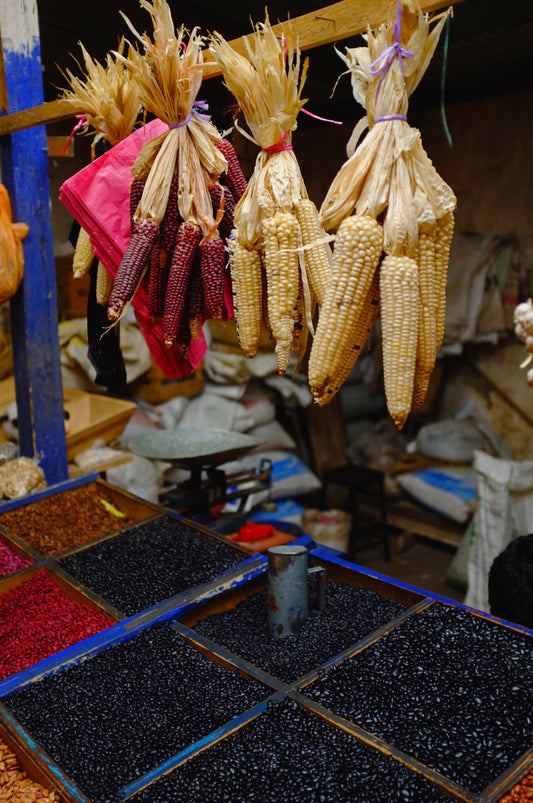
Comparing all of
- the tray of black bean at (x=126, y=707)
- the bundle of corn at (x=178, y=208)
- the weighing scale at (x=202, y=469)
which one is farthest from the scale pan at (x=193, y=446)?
the bundle of corn at (x=178, y=208)

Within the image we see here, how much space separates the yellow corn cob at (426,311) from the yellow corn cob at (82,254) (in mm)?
1400

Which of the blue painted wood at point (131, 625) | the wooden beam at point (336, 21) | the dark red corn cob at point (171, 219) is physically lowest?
the blue painted wood at point (131, 625)

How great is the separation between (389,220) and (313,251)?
0.26 metres

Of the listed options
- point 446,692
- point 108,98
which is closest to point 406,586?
point 446,692

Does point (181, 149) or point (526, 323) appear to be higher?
point (181, 149)

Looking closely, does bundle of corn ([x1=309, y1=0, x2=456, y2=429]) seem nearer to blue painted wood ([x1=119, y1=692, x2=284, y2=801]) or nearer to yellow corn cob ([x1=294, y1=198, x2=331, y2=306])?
yellow corn cob ([x1=294, y1=198, x2=331, y2=306])

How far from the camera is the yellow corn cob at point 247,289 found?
5.40 feet

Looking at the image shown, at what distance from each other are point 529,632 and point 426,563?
4.10 m

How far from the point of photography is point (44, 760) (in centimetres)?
170

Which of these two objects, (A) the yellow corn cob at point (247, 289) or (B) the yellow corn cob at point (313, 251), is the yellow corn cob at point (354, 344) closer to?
(B) the yellow corn cob at point (313, 251)

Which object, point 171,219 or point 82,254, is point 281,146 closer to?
point 171,219

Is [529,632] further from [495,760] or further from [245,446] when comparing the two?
[245,446]

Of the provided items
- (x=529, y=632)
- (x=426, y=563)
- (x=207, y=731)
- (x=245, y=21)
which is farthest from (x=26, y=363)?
(x=426, y=563)

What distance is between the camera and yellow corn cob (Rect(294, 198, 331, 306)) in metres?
1.56
